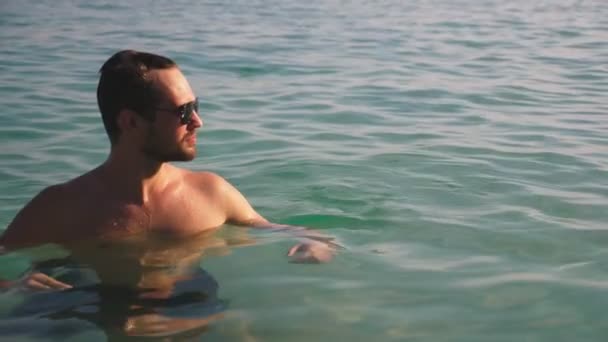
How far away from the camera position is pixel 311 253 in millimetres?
4453

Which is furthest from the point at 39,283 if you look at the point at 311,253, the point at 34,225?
the point at 311,253

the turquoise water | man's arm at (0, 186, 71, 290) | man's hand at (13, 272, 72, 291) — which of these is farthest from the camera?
man's arm at (0, 186, 71, 290)

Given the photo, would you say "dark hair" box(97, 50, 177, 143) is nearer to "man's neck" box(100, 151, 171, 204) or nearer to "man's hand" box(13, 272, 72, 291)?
"man's neck" box(100, 151, 171, 204)

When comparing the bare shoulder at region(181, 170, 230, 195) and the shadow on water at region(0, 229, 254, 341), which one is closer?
the shadow on water at region(0, 229, 254, 341)

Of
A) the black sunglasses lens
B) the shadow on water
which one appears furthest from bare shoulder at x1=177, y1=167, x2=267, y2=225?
the black sunglasses lens

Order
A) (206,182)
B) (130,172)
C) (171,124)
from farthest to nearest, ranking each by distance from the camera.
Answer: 1. (206,182)
2. (130,172)
3. (171,124)

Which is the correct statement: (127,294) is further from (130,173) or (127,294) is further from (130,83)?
(130,83)

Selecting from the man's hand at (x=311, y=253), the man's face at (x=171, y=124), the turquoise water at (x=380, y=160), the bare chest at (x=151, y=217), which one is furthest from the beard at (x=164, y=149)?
the man's hand at (x=311, y=253)

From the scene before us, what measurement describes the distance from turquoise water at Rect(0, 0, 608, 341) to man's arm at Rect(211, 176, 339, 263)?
0.08 metres

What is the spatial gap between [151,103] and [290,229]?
1.14m

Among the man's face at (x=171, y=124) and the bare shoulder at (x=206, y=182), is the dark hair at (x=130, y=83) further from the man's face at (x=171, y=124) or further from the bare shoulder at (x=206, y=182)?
the bare shoulder at (x=206, y=182)

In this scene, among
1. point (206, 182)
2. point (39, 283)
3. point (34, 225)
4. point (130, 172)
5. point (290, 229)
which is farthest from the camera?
point (290, 229)

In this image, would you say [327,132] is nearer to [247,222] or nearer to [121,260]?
[247,222]

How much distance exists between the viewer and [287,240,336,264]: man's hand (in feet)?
14.5
